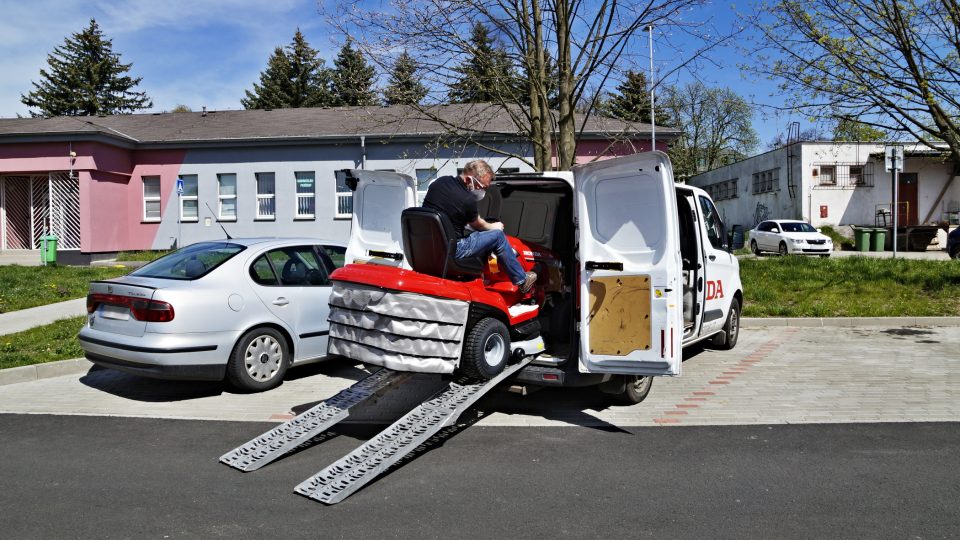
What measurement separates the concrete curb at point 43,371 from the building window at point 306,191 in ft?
58.1

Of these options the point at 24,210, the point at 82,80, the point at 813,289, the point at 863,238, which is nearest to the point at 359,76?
the point at 813,289

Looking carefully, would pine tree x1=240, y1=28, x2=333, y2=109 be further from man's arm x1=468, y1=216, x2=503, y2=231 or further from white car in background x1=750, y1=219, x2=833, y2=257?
man's arm x1=468, y1=216, x2=503, y2=231

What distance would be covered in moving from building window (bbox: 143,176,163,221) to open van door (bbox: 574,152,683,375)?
24.1 m

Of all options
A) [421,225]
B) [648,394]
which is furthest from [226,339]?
[648,394]

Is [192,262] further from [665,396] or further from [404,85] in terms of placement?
[404,85]

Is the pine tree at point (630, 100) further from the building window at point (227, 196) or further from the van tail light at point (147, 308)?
the building window at point (227, 196)

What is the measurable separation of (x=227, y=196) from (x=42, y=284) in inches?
439

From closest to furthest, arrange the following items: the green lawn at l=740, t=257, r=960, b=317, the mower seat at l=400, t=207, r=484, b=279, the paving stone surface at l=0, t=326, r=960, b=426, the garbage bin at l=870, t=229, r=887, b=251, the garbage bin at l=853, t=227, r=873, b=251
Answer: the mower seat at l=400, t=207, r=484, b=279
the paving stone surface at l=0, t=326, r=960, b=426
the green lawn at l=740, t=257, r=960, b=317
the garbage bin at l=870, t=229, r=887, b=251
the garbage bin at l=853, t=227, r=873, b=251

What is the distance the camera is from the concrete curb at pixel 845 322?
11.6 m

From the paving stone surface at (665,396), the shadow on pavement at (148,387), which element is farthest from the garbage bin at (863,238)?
the shadow on pavement at (148,387)

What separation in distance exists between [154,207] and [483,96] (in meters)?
18.2

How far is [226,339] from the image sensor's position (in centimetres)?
679

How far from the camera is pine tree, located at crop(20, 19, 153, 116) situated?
182 feet

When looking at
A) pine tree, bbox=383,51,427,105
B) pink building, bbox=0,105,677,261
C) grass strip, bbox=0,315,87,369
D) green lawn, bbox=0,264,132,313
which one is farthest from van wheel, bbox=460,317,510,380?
pink building, bbox=0,105,677,261
